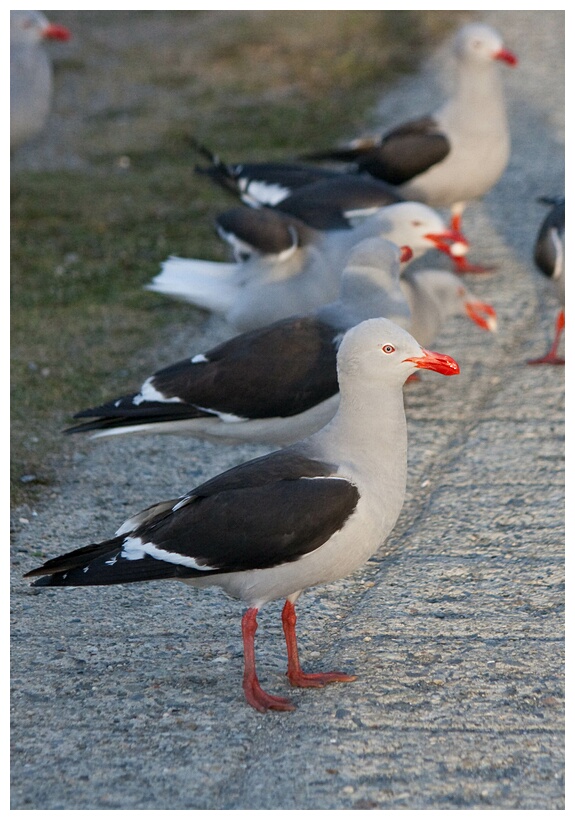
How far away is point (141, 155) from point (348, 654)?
6.92 metres

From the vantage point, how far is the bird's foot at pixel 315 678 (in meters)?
4.16

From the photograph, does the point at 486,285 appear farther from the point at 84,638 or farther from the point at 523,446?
the point at 84,638

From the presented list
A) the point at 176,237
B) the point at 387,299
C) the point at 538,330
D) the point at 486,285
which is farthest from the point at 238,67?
the point at 387,299

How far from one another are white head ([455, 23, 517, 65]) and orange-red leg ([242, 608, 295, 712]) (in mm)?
5578

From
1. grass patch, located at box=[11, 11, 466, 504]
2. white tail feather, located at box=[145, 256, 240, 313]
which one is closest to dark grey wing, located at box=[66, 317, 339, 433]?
grass patch, located at box=[11, 11, 466, 504]

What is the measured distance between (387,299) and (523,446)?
41.4 inches

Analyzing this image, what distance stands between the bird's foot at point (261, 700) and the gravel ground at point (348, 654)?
35 mm

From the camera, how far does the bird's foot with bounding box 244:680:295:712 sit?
13.2 feet

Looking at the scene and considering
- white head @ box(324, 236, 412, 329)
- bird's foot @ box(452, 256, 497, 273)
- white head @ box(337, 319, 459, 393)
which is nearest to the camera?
white head @ box(337, 319, 459, 393)

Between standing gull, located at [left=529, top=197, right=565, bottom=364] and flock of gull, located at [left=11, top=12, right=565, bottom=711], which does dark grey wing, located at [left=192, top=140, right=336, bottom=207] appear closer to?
flock of gull, located at [left=11, top=12, right=565, bottom=711]

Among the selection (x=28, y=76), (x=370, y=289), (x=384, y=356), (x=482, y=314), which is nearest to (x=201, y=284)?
(x=370, y=289)

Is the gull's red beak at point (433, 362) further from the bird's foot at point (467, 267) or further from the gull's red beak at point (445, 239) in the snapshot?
the bird's foot at point (467, 267)

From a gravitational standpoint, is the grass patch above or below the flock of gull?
below

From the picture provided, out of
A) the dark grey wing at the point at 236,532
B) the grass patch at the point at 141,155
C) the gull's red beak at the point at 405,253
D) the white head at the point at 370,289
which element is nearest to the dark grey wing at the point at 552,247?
the gull's red beak at the point at 405,253
